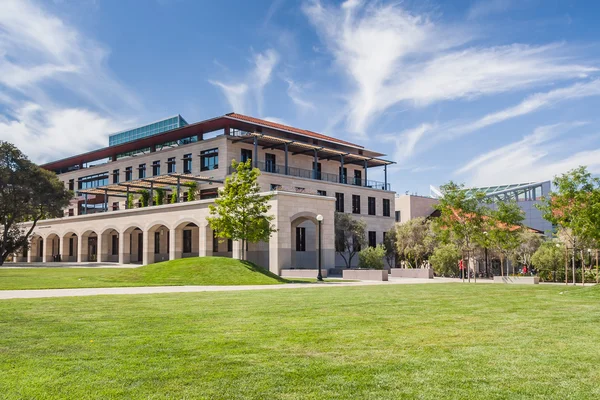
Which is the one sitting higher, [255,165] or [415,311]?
[255,165]

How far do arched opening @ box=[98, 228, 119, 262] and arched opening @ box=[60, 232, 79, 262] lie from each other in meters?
5.14

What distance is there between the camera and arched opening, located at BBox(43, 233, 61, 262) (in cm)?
7000

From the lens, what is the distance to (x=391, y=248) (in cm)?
6131

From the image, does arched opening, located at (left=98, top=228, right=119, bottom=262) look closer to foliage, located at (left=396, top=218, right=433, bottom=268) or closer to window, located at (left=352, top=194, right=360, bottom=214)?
window, located at (left=352, top=194, right=360, bottom=214)

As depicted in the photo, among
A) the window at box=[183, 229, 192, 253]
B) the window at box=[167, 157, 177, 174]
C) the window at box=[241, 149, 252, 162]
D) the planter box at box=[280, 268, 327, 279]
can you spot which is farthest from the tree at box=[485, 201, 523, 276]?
the window at box=[167, 157, 177, 174]

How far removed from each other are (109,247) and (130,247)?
31.0 ft

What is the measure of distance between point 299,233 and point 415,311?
39.4 m

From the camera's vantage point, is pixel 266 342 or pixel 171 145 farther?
pixel 171 145

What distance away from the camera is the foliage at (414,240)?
54.2 metres

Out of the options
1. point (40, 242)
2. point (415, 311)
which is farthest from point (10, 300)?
point (40, 242)

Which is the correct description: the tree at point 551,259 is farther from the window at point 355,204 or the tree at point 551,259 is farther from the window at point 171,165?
the window at point 171,165

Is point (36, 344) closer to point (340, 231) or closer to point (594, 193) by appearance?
point (594, 193)

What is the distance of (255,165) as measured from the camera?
5553 centimetres

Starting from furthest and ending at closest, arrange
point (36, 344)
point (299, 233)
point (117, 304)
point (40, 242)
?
point (40, 242), point (299, 233), point (117, 304), point (36, 344)
